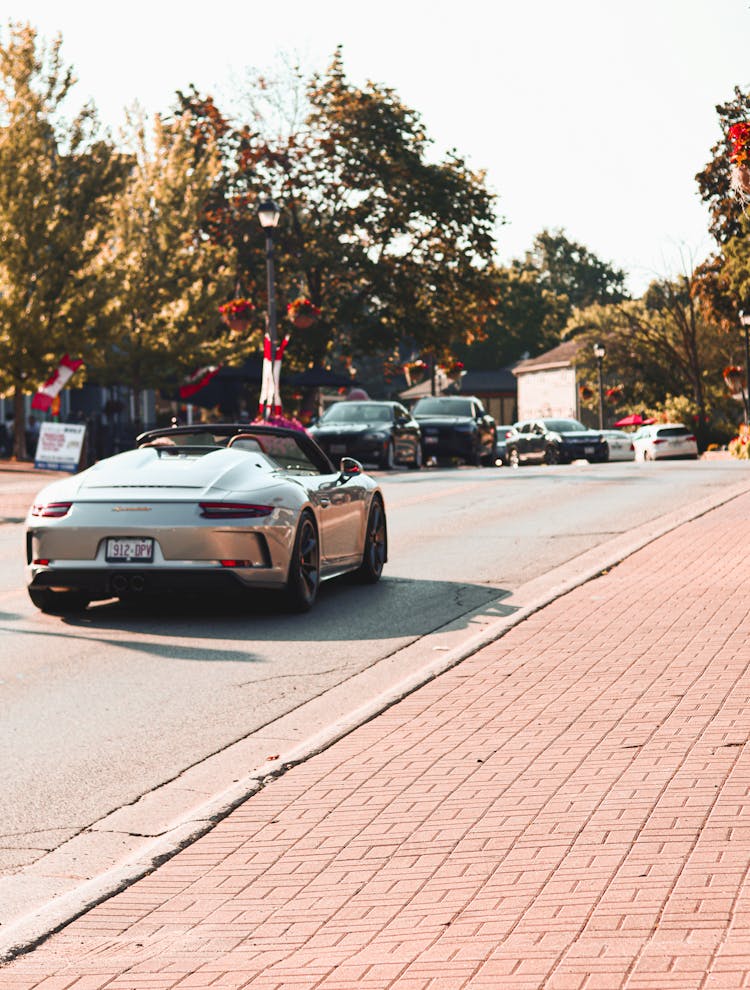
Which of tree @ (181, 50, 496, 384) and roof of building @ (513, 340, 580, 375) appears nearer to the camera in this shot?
tree @ (181, 50, 496, 384)

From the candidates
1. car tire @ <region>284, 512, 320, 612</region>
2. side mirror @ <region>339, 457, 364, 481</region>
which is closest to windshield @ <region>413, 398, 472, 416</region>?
side mirror @ <region>339, 457, 364, 481</region>

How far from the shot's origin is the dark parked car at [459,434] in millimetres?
38125

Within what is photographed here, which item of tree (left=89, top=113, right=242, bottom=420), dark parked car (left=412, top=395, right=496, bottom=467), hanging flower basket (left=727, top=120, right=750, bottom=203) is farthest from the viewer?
tree (left=89, top=113, right=242, bottom=420)

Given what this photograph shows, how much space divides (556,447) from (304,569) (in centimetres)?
3685

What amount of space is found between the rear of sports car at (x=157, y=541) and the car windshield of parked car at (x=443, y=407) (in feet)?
93.8

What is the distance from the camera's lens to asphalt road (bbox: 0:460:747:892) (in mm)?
6637

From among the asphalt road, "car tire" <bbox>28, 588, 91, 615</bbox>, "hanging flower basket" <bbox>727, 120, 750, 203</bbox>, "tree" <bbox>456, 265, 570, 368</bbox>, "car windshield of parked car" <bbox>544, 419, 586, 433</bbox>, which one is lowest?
the asphalt road

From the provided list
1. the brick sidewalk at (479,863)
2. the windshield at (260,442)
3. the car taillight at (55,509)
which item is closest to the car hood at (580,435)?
the windshield at (260,442)

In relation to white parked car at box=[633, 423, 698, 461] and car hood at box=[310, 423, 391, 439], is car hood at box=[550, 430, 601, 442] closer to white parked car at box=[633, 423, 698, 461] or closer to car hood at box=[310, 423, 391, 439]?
white parked car at box=[633, 423, 698, 461]

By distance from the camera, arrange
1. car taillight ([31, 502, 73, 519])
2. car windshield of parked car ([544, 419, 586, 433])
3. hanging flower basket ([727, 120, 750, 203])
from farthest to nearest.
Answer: car windshield of parked car ([544, 419, 586, 433]) → car taillight ([31, 502, 73, 519]) → hanging flower basket ([727, 120, 750, 203])

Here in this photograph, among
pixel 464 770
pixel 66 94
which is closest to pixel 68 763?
pixel 464 770

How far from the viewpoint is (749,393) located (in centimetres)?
6216

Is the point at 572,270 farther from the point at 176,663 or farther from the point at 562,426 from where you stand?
the point at 176,663

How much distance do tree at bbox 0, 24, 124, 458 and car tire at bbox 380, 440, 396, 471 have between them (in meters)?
8.14
